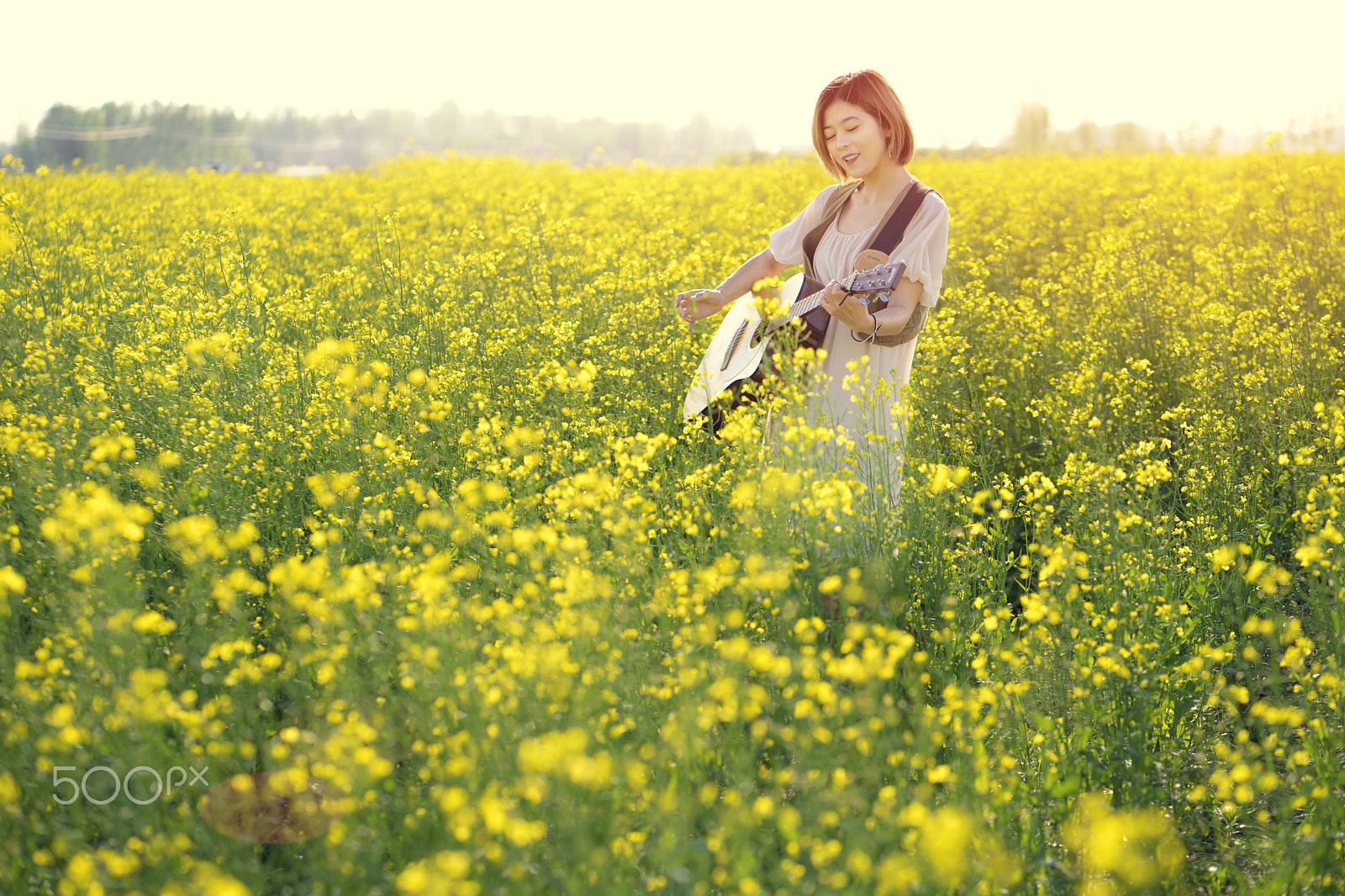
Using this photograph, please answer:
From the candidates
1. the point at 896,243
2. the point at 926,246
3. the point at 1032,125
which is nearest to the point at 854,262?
the point at 896,243

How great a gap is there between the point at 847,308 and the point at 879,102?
32.4 inches

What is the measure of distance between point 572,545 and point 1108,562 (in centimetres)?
164

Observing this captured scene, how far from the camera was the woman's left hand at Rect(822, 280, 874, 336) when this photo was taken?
3.03m

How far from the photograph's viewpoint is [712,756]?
2.15 m

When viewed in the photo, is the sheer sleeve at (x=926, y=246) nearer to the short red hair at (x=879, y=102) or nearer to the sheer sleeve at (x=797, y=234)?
the short red hair at (x=879, y=102)

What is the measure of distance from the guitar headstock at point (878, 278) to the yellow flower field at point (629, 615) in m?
0.45

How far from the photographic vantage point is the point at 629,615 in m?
2.31

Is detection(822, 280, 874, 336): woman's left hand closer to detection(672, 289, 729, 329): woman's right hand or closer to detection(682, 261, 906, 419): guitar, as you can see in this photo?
detection(682, 261, 906, 419): guitar

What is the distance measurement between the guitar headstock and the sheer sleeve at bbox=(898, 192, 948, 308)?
3.2 inches

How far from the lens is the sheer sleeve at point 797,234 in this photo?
3.61 metres

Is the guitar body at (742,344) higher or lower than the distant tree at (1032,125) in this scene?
lower

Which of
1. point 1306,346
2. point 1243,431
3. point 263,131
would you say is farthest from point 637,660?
point 263,131

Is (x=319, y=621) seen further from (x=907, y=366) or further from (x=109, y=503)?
(x=907, y=366)

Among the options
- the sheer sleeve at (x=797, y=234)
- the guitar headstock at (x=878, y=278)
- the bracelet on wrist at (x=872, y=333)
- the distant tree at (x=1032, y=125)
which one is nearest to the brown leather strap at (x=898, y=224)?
the guitar headstock at (x=878, y=278)
